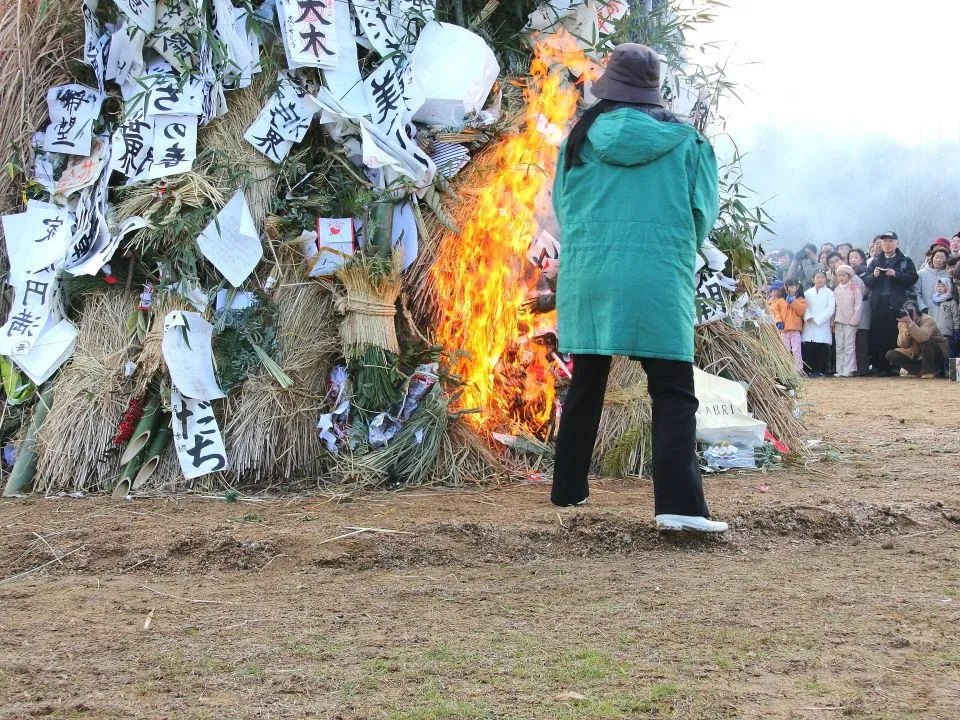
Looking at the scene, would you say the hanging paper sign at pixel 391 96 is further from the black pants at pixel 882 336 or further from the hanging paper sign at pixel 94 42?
the black pants at pixel 882 336

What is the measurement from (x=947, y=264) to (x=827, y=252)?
2070mm

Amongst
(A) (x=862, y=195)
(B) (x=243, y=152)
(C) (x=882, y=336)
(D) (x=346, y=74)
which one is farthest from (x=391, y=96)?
(A) (x=862, y=195)

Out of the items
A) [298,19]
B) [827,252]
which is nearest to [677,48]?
[298,19]

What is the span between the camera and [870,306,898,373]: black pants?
1397 cm

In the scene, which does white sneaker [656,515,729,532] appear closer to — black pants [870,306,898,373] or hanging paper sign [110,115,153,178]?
hanging paper sign [110,115,153,178]

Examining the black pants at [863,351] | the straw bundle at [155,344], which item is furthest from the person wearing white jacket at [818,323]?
Result: the straw bundle at [155,344]

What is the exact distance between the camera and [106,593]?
3283 millimetres

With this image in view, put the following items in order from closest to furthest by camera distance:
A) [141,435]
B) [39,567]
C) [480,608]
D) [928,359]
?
[480,608] < [39,567] < [141,435] < [928,359]

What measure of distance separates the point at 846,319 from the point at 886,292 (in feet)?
2.04

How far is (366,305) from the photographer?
5.03 metres

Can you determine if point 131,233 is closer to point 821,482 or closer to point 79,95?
point 79,95

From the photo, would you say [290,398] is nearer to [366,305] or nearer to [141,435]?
[366,305]

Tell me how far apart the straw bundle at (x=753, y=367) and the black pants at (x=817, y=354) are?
29.0 ft

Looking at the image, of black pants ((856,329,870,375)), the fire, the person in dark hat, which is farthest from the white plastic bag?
black pants ((856,329,870,375))
